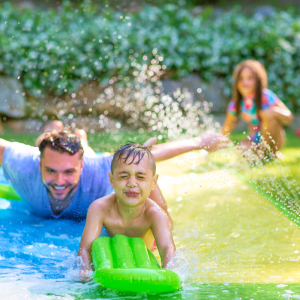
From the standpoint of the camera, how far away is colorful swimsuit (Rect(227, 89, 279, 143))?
5.39m

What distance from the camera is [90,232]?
2.33 m

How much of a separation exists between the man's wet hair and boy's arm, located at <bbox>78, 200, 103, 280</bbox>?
1.75 feet

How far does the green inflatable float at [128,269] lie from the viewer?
1887mm

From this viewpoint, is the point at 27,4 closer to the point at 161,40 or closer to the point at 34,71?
the point at 34,71

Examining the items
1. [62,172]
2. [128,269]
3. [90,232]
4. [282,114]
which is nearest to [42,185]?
[62,172]

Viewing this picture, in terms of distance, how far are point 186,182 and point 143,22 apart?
4859mm

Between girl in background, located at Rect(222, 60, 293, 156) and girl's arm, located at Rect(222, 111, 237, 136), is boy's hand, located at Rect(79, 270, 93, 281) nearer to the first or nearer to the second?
girl in background, located at Rect(222, 60, 293, 156)

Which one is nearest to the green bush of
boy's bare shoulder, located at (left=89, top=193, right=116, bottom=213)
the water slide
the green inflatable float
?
the water slide

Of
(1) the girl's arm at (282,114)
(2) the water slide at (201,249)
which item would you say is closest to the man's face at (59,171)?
(2) the water slide at (201,249)

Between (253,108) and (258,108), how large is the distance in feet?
0.45

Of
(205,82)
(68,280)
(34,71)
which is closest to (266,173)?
(68,280)

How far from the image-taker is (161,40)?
7.89 meters

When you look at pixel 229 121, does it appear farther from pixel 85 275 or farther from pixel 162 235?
pixel 85 275

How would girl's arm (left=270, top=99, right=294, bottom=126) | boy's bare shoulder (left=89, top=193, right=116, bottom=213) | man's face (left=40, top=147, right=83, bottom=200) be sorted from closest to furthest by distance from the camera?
boy's bare shoulder (left=89, top=193, right=116, bottom=213), man's face (left=40, top=147, right=83, bottom=200), girl's arm (left=270, top=99, right=294, bottom=126)
